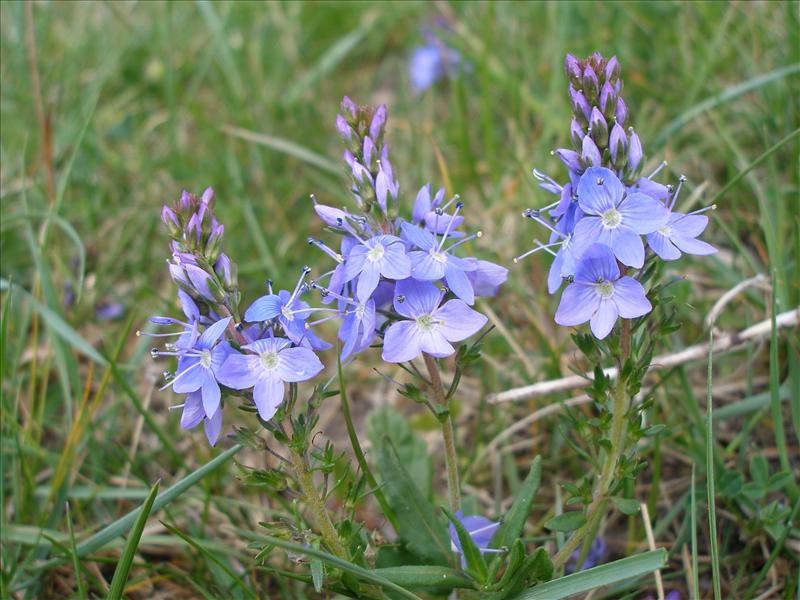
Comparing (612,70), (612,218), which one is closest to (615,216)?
(612,218)

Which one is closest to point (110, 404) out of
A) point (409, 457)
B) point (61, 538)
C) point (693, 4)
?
point (61, 538)

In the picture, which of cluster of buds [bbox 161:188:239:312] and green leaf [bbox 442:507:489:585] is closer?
cluster of buds [bbox 161:188:239:312]

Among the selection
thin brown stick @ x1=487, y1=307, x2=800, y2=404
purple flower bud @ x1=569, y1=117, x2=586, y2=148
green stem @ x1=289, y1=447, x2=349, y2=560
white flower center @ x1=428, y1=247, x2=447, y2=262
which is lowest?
green stem @ x1=289, y1=447, x2=349, y2=560

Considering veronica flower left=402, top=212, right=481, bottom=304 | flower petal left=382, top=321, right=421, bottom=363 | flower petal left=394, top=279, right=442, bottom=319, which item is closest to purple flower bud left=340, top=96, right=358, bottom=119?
veronica flower left=402, top=212, right=481, bottom=304

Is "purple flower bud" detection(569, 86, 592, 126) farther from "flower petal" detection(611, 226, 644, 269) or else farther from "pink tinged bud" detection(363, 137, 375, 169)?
"pink tinged bud" detection(363, 137, 375, 169)

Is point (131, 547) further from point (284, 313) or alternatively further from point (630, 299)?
point (630, 299)

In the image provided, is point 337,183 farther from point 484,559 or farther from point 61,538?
point 484,559
